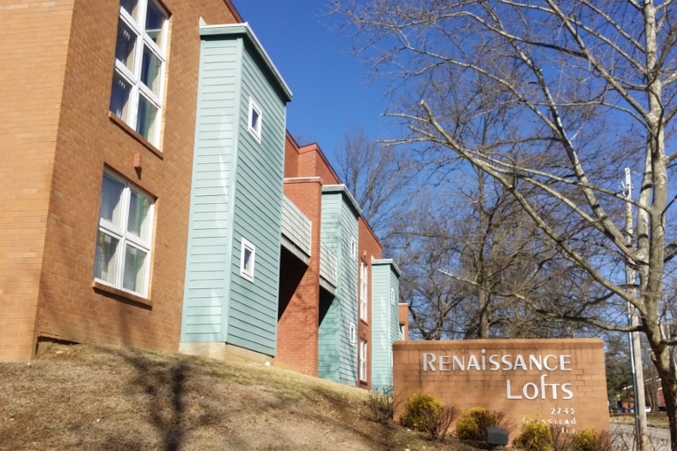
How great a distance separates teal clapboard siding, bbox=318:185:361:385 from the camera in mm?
22062

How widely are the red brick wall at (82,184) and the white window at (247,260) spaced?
5.66 ft

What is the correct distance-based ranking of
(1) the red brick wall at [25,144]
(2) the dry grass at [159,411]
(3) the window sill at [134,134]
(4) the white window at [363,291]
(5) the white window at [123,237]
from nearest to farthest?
(2) the dry grass at [159,411] < (1) the red brick wall at [25,144] < (5) the white window at [123,237] < (3) the window sill at [134,134] < (4) the white window at [363,291]

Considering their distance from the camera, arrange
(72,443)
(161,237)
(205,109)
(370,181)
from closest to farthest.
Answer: (72,443)
(161,237)
(205,109)
(370,181)

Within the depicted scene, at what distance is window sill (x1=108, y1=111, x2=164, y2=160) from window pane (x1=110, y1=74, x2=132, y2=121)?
283 millimetres

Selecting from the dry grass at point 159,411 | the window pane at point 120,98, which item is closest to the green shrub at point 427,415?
the dry grass at point 159,411

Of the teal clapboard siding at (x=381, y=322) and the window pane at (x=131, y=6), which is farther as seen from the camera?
the teal clapboard siding at (x=381, y=322)

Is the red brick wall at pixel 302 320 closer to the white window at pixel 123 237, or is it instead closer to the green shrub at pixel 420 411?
the white window at pixel 123 237

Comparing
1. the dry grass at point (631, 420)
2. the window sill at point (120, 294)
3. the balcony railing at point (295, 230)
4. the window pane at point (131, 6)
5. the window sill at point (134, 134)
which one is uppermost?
the window pane at point (131, 6)

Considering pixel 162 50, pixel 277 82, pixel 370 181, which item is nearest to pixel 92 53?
pixel 162 50

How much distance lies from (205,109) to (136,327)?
4.95 m

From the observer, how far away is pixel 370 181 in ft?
147

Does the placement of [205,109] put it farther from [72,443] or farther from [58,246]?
[72,443]

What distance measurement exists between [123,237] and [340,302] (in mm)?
12798

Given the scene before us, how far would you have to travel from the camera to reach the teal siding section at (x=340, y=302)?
2216 centimetres
